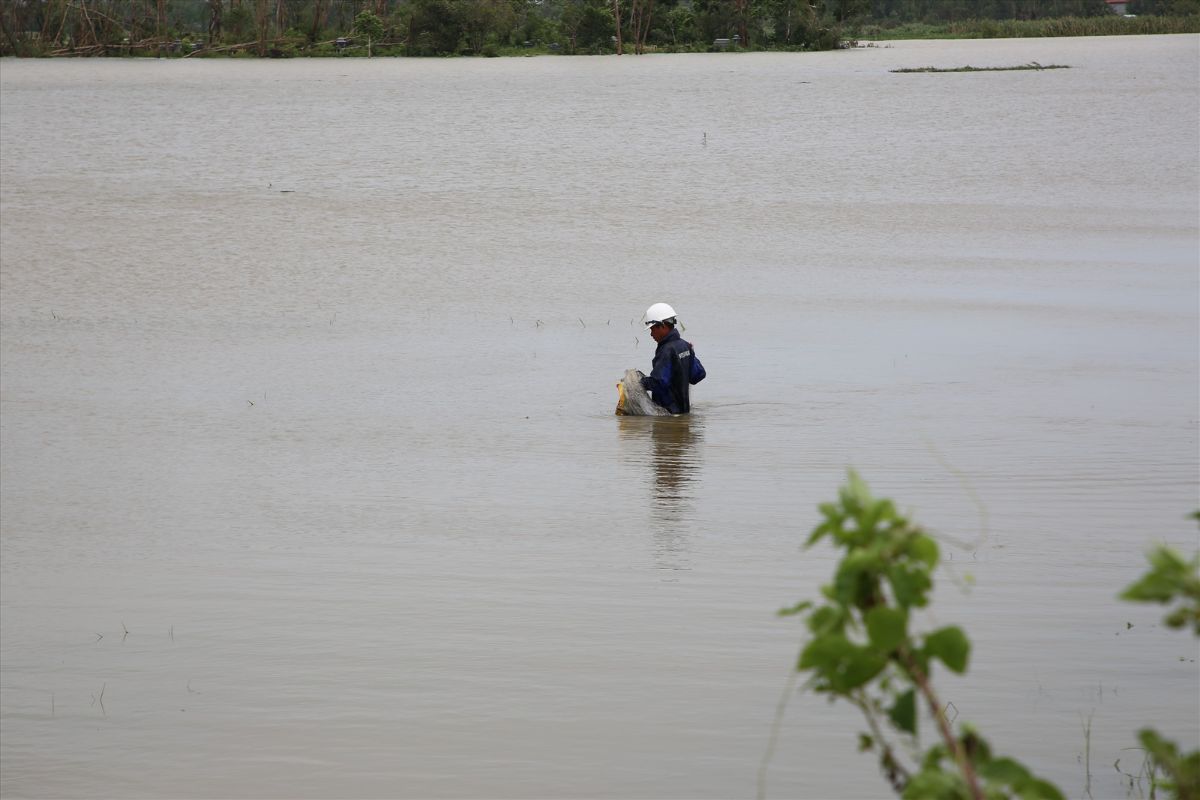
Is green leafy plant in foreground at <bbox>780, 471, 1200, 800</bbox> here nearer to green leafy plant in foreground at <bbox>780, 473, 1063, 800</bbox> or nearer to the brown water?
green leafy plant in foreground at <bbox>780, 473, 1063, 800</bbox>

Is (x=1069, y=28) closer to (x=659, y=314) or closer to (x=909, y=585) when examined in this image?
(x=659, y=314)

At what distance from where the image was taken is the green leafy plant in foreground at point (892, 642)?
1590 mm

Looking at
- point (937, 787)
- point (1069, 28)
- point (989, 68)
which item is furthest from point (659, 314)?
point (1069, 28)

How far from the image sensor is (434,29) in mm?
102062

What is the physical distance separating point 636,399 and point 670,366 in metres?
0.57

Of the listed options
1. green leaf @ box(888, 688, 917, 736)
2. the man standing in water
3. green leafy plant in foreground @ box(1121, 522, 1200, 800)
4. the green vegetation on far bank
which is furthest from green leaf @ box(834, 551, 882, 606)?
the green vegetation on far bank

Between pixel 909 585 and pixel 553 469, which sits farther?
pixel 553 469

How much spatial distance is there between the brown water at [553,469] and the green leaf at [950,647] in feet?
1.03

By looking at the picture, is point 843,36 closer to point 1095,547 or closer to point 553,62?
point 553,62

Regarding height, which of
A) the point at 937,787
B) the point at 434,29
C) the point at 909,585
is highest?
the point at 434,29

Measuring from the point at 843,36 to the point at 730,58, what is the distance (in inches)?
753

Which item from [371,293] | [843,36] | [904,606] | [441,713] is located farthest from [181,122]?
[843,36]

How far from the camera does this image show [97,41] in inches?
4242

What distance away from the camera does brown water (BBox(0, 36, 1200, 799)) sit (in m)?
6.18
